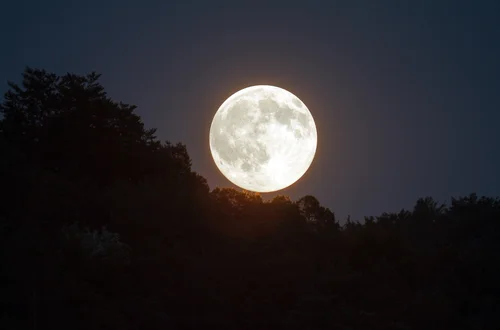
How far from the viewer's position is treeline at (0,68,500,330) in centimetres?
2834

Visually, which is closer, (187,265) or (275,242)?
(187,265)

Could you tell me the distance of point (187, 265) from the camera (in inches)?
1377

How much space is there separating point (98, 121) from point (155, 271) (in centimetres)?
1669

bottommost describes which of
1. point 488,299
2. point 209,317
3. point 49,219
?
point 209,317

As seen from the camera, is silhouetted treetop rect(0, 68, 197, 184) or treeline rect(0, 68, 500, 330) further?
silhouetted treetop rect(0, 68, 197, 184)

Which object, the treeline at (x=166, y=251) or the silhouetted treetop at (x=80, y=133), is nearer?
the treeline at (x=166, y=251)

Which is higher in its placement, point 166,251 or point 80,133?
point 80,133

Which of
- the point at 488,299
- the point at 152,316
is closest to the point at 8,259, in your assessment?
the point at 152,316

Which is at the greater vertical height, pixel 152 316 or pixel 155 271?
pixel 155 271

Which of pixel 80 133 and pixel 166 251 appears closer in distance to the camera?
pixel 166 251

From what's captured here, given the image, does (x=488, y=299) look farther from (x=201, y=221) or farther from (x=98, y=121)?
(x=98, y=121)

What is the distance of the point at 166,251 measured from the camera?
35.4m

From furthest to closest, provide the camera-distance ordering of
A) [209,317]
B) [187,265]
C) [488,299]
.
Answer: [488,299], [187,265], [209,317]

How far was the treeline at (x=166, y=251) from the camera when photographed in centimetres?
2834
